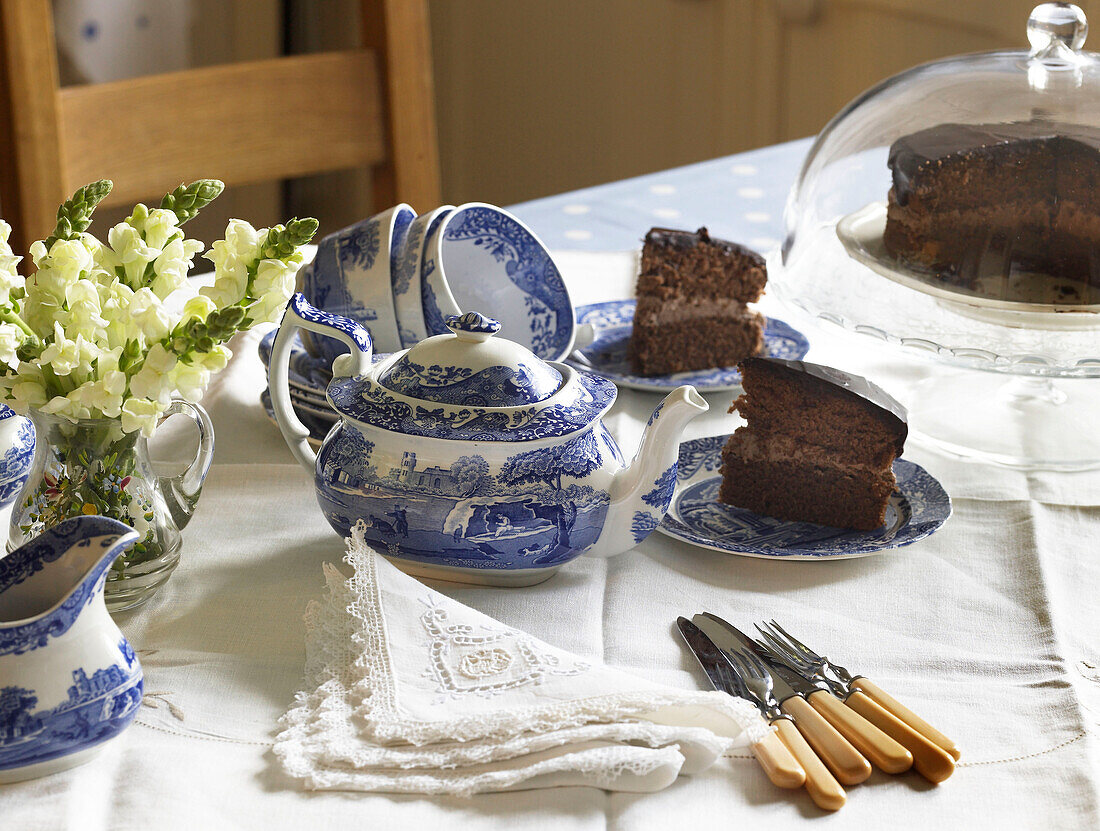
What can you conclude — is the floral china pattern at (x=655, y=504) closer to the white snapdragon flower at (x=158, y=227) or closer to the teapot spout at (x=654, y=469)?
the teapot spout at (x=654, y=469)

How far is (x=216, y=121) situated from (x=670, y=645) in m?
1.15

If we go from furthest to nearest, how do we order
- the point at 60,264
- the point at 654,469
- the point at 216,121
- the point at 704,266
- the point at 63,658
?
1. the point at 216,121
2. the point at 704,266
3. the point at 654,469
4. the point at 60,264
5. the point at 63,658

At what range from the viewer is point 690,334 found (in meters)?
1.19

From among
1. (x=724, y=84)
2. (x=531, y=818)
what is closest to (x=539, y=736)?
(x=531, y=818)

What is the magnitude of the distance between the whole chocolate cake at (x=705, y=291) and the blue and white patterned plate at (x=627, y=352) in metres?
0.02

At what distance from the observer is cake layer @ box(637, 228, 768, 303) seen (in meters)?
1.22

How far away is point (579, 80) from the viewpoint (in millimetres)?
3545

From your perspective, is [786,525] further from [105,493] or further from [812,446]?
[105,493]

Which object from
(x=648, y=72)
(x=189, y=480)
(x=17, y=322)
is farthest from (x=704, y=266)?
(x=648, y=72)

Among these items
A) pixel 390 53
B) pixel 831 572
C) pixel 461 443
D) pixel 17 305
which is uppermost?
pixel 390 53

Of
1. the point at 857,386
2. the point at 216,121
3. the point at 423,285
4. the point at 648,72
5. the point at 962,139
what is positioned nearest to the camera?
the point at 857,386

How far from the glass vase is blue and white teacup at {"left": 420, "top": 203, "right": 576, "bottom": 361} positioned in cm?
42

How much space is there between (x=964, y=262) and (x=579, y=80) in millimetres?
2664

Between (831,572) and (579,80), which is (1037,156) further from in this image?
(579,80)
